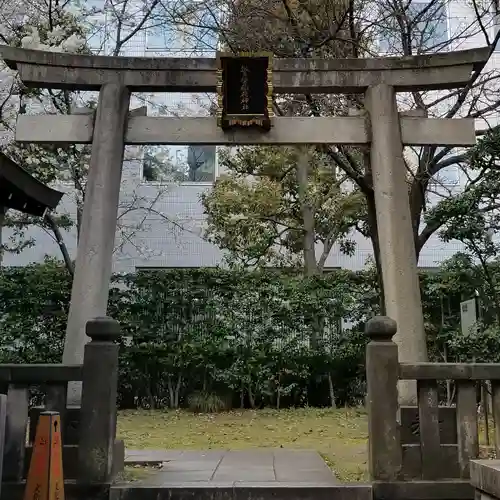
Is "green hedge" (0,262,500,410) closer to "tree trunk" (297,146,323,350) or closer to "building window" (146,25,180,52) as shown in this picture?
"tree trunk" (297,146,323,350)

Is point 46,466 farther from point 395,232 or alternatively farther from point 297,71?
point 297,71

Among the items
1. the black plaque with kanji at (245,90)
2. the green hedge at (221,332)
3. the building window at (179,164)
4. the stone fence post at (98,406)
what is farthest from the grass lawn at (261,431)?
the building window at (179,164)

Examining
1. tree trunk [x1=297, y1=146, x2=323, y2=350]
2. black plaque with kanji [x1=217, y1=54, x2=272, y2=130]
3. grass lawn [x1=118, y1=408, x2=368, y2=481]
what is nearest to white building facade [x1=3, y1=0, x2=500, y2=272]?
tree trunk [x1=297, y1=146, x2=323, y2=350]

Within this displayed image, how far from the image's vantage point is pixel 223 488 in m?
5.10

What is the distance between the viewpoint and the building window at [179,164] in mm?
17094

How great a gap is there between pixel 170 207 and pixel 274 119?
35.3 feet

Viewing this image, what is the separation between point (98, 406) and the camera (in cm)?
505

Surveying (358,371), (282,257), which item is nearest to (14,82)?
(282,257)

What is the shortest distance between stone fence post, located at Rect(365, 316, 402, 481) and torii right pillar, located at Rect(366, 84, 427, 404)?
39.4 inches

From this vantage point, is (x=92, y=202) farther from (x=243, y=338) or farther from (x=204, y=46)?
(x=243, y=338)

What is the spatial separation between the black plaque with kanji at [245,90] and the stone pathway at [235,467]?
13.2 feet

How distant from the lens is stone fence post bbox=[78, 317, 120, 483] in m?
5.00

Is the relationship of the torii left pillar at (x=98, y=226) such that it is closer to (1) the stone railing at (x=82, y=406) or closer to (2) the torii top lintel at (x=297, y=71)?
(2) the torii top lintel at (x=297, y=71)

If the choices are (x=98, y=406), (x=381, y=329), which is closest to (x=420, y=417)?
(x=381, y=329)
